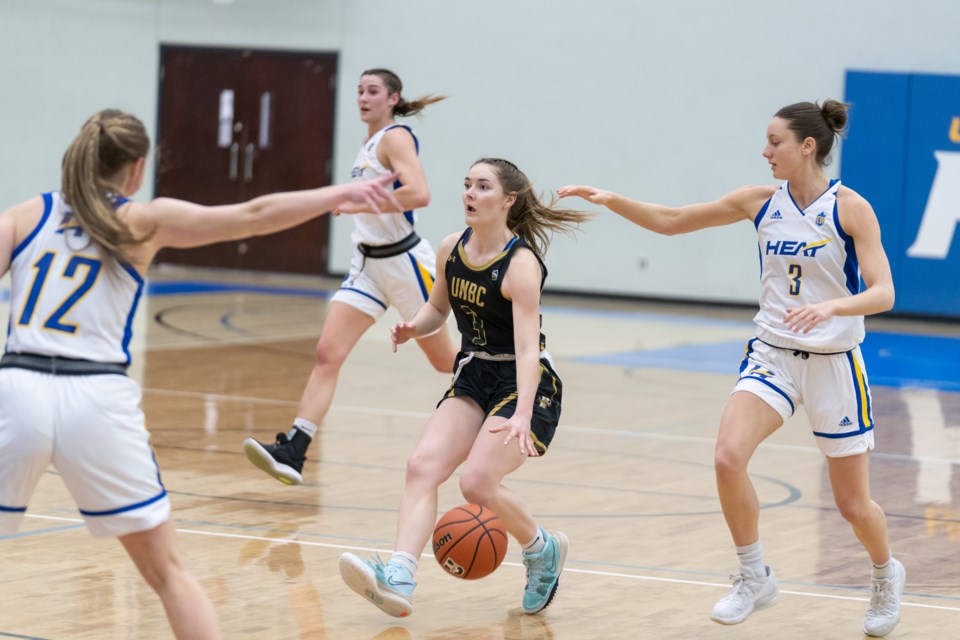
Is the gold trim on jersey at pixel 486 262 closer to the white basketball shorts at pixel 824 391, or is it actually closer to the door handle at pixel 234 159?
the white basketball shorts at pixel 824 391

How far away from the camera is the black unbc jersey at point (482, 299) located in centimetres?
526

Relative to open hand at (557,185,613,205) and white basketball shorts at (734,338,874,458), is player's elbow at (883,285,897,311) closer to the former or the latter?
white basketball shorts at (734,338,874,458)

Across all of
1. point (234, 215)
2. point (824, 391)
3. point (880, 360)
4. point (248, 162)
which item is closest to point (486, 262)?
point (824, 391)

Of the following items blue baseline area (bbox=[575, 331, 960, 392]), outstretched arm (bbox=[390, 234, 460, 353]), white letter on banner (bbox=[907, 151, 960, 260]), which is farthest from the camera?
white letter on banner (bbox=[907, 151, 960, 260])

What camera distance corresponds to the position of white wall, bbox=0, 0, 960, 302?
1797 centimetres

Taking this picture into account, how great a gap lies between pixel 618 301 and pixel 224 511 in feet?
42.4

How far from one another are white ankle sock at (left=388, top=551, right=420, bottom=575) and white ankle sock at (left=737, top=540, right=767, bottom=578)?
1126 mm

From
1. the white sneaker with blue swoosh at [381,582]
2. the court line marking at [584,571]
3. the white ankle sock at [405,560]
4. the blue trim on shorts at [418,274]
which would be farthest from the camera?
the blue trim on shorts at [418,274]

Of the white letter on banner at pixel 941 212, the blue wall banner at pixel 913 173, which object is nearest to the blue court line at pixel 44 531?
the blue wall banner at pixel 913 173

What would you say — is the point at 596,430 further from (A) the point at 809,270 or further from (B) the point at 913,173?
(B) the point at 913,173

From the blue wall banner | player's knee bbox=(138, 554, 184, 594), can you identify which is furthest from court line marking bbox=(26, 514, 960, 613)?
the blue wall banner

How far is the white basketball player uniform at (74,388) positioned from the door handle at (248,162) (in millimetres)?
17120

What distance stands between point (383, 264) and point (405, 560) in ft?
9.80

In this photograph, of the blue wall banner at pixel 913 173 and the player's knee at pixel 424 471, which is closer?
the player's knee at pixel 424 471
